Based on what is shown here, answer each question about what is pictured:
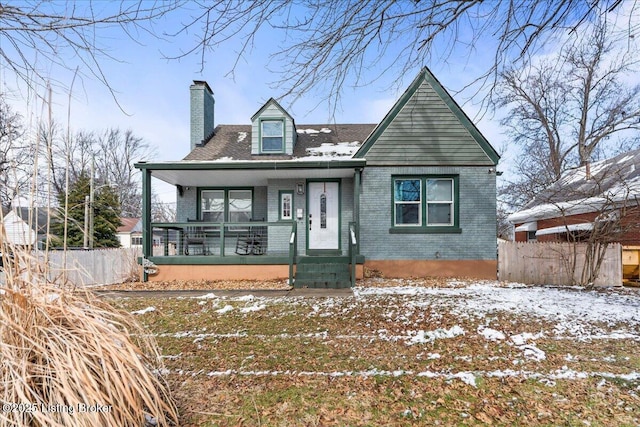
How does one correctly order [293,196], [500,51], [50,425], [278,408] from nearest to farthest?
[50,425]
[278,408]
[500,51]
[293,196]

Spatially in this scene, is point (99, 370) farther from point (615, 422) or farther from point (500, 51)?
point (500, 51)

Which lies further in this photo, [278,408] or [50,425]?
[278,408]

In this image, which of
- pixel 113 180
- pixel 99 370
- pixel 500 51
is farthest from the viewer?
pixel 113 180

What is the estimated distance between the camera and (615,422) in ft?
9.06

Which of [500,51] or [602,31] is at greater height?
[602,31]

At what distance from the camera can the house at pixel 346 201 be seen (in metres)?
9.84

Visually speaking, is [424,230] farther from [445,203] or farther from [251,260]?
[251,260]

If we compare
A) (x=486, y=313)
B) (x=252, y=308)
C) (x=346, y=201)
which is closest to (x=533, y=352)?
(x=486, y=313)

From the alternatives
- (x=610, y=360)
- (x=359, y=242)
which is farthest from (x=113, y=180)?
(x=610, y=360)

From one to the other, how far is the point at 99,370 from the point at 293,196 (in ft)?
31.3

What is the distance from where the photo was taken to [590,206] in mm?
11852

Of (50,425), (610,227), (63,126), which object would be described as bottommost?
(50,425)

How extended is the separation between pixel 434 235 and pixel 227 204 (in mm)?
7296

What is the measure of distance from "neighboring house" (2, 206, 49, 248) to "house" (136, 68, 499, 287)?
21.7 ft
